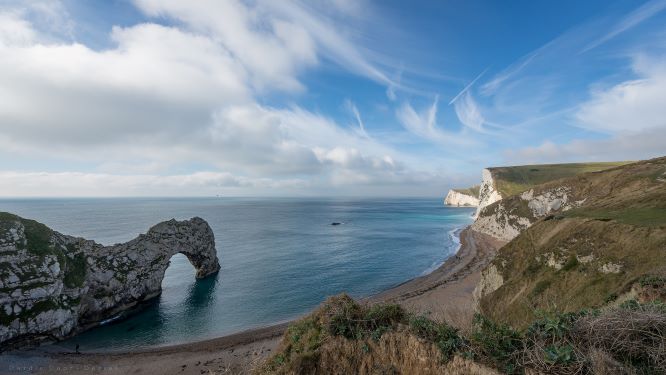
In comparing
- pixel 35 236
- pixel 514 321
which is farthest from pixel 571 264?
pixel 35 236

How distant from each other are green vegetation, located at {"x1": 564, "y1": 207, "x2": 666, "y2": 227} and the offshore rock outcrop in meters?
53.8

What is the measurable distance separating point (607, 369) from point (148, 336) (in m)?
38.6

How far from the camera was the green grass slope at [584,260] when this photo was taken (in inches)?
800

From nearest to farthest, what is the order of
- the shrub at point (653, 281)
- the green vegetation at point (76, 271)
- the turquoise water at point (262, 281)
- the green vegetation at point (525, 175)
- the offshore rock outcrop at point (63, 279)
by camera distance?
the shrub at point (653, 281)
the offshore rock outcrop at point (63, 279)
the green vegetation at point (76, 271)
the turquoise water at point (262, 281)
the green vegetation at point (525, 175)

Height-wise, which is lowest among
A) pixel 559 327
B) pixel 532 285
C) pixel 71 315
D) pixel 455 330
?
pixel 71 315

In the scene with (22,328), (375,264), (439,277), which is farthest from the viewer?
(375,264)

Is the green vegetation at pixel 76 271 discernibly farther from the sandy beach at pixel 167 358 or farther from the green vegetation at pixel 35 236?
the sandy beach at pixel 167 358

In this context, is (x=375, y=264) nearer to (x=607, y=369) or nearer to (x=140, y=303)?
(x=140, y=303)

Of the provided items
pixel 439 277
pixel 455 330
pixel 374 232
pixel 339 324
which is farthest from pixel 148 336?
pixel 374 232

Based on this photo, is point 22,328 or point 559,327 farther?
point 22,328

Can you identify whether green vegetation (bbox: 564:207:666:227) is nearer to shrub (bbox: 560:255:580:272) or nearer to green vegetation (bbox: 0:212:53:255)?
shrub (bbox: 560:255:580:272)

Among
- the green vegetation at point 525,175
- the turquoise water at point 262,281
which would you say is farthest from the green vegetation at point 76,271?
the green vegetation at point 525,175

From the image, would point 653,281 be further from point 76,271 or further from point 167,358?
point 76,271

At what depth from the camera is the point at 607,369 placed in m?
6.31
